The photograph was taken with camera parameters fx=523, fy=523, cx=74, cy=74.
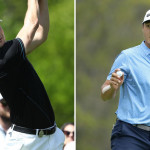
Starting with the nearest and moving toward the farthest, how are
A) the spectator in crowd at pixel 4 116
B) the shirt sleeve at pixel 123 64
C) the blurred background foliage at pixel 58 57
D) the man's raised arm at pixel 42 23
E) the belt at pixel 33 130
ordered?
the belt at pixel 33 130, the shirt sleeve at pixel 123 64, the man's raised arm at pixel 42 23, the spectator in crowd at pixel 4 116, the blurred background foliage at pixel 58 57

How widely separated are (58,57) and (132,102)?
27.3 feet

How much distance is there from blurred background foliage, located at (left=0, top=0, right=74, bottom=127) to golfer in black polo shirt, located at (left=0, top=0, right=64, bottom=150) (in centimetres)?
785

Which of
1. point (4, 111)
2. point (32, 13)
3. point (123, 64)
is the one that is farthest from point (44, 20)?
point (4, 111)

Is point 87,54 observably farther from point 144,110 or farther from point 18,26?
point 144,110

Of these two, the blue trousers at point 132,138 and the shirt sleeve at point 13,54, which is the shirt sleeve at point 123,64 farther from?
the shirt sleeve at point 13,54

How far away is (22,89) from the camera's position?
4.51 metres

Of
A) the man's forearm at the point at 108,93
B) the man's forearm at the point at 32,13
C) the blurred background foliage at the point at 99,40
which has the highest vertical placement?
the man's forearm at the point at 32,13

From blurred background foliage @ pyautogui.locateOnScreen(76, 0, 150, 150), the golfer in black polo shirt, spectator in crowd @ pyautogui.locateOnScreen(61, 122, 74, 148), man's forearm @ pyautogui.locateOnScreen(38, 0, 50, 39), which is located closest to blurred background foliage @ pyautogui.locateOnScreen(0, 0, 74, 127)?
blurred background foliage @ pyautogui.locateOnScreen(76, 0, 150, 150)

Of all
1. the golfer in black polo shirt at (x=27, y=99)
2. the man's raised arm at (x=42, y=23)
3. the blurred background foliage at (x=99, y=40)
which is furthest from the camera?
the blurred background foliage at (x=99, y=40)

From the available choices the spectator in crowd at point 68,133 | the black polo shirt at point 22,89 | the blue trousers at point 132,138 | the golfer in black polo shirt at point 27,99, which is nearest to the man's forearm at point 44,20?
the golfer in black polo shirt at point 27,99

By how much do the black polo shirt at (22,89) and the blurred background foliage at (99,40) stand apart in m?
5.73

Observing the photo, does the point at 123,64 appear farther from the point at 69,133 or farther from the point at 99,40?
the point at 99,40

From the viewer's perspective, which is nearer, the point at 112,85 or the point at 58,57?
the point at 112,85

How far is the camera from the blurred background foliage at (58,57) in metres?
12.6
